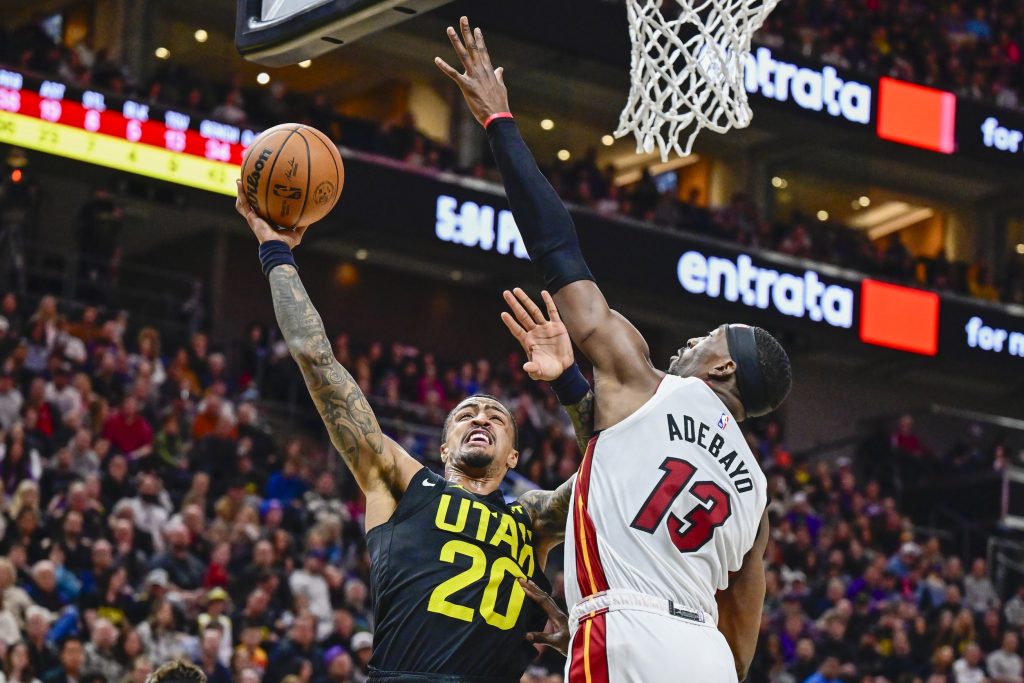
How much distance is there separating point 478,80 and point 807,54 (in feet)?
61.1

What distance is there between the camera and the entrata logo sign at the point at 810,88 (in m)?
21.6

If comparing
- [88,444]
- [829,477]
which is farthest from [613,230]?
[88,444]

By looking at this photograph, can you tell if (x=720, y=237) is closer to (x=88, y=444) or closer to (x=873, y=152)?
(x=873, y=152)

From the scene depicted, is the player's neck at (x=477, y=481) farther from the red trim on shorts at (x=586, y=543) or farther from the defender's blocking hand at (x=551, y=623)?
the red trim on shorts at (x=586, y=543)

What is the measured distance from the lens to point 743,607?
16.0 feet

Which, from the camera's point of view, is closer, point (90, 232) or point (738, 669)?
point (738, 669)

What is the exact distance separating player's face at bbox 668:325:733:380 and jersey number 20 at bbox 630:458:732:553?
0.33 m

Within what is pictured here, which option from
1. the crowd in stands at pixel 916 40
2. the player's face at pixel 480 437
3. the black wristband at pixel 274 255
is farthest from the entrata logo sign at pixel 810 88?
the black wristband at pixel 274 255

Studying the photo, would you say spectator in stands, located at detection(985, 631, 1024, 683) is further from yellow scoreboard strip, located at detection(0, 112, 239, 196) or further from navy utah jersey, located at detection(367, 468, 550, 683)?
navy utah jersey, located at detection(367, 468, 550, 683)

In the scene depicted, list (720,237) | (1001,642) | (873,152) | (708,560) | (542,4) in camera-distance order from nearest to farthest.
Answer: (708,560) → (1001,642) → (542,4) → (720,237) → (873,152)

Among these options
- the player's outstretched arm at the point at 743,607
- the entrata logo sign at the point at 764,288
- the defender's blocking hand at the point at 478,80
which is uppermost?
the entrata logo sign at the point at 764,288

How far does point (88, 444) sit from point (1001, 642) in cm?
1044

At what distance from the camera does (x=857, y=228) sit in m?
29.4

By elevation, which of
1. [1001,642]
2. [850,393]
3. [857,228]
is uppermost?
[857,228]
